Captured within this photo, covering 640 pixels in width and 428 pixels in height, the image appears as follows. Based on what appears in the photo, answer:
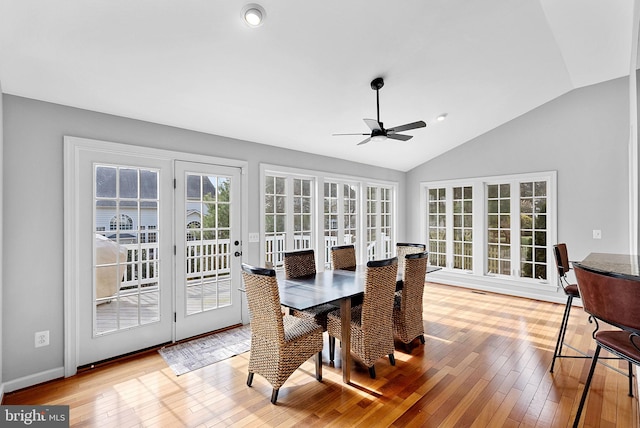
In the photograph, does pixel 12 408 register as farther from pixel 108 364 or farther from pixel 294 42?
pixel 294 42

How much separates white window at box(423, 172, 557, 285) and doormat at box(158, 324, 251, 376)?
437 cm

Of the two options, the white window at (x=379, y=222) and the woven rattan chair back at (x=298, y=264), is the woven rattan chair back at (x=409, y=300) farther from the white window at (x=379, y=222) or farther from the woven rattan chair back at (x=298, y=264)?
the white window at (x=379, y=222)

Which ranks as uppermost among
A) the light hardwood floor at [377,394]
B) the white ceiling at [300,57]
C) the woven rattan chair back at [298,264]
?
the white ceiling at [300,57]

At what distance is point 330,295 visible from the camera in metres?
2.51

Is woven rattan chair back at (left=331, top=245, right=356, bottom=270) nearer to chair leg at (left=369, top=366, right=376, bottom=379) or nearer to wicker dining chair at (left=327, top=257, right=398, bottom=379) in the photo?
wicker dining chair at (left=327, top=257, right=398, bottom=379)

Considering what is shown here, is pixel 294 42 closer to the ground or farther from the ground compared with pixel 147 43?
farther from the ground

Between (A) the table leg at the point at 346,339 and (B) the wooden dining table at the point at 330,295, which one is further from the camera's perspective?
(A) the table leg at the point at 346,339

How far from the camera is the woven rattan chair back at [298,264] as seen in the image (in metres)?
3.41

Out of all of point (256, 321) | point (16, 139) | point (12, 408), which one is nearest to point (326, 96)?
point (256, 321)

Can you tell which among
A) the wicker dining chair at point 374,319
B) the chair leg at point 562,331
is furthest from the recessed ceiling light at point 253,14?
the chair leg at point 562,331

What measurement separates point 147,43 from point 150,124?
113 cm

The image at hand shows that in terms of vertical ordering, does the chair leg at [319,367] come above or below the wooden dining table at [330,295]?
below

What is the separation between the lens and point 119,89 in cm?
266

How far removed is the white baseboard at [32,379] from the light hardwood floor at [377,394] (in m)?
0.05
